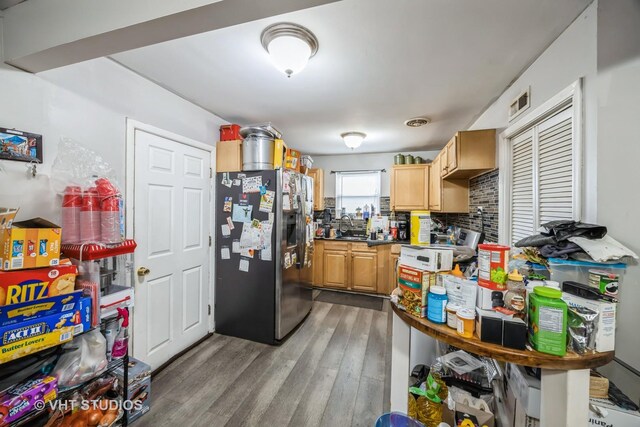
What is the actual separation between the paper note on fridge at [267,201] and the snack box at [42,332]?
1.51 meters

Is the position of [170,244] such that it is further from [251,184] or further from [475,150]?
[475,150]

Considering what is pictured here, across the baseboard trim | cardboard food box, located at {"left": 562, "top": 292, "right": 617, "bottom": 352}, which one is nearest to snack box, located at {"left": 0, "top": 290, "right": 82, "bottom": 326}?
the baseboard trim

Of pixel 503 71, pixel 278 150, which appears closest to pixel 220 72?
pixel 278 150

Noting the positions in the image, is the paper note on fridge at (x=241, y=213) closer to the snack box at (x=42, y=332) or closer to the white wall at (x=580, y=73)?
the snack box at (x=42, y=332)

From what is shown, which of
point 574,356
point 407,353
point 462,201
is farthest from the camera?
point 462,201

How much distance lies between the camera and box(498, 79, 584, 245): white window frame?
126cm

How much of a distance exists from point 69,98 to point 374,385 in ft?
9.66

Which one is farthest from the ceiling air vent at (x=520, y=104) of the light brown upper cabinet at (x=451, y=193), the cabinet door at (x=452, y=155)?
the light brown upper cabinet at (x=451, y=193)

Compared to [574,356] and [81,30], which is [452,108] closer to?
[574,356]

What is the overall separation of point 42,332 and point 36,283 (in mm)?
207

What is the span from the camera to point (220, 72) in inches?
73.2

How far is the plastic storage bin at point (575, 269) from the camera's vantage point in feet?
3.43

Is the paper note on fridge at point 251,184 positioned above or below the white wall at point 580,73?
below

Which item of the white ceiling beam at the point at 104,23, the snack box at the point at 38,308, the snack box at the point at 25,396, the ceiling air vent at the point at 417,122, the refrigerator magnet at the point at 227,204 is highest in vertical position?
the ceiling air vent at the point at 417,122
